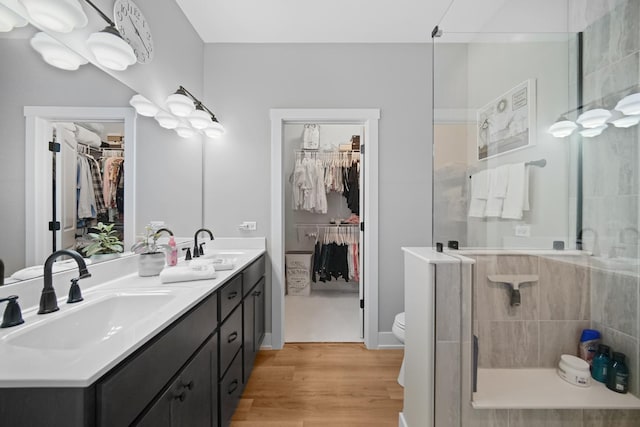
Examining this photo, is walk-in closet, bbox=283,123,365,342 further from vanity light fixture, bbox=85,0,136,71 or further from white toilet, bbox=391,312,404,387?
vanity light fixture, bbox=85,0,136,71

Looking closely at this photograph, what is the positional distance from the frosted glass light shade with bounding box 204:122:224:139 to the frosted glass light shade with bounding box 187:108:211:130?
97 millimetres

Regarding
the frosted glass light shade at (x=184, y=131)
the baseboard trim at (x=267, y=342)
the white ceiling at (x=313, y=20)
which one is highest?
the white ceiling at (x=313, y=20)

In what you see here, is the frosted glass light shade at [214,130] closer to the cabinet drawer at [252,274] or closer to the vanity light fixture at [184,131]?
the vanity light fixture at [184,131]

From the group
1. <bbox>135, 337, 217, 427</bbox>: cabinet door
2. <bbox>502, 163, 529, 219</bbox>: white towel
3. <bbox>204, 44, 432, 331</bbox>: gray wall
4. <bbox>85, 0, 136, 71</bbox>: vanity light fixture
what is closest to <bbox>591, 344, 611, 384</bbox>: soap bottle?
<bbox>502, 163, 529, 219</bbox>: white towel

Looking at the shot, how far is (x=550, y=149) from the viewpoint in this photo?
4.12 ft

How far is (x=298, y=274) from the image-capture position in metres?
3.69

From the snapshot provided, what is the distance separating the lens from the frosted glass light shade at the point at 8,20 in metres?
0.89

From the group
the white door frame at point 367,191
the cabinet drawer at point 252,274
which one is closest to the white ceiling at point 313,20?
the white door frame at point 367,191

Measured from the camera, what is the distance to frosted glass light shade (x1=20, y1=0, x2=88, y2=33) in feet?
3.15

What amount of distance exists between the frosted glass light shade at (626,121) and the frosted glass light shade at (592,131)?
1.3 inches

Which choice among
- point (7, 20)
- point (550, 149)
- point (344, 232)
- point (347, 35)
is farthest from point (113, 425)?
point (344, 232)

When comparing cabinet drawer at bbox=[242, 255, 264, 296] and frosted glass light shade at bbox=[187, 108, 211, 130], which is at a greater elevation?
frosted glass light shade at bbox=[187, 108, 211, 130]

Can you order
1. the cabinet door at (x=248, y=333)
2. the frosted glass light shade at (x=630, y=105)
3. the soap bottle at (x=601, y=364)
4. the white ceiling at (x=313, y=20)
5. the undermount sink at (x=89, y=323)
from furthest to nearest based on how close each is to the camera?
the white ceiling at (x=313, y=20) < the cabinet door at (x=248, y=333) < the soap bottle at (x=601, y=364) < the frosted glass light shade at (x=630, y=105) < the undermount sink at (x=89, y=323)

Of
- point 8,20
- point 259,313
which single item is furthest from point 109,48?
point 259,313
